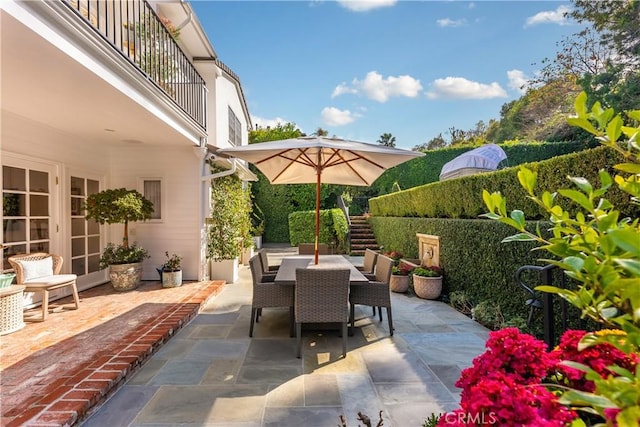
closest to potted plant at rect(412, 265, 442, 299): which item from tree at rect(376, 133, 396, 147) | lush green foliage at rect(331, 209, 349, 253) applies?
lush green foliage at rect(331, 209, 349, 253)

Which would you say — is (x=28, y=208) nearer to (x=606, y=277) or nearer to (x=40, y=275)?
(x=40, y=275)

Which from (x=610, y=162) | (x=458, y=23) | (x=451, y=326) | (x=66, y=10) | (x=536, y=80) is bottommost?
(x=451, y=326)

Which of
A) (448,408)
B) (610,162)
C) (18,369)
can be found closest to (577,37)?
(610,162)

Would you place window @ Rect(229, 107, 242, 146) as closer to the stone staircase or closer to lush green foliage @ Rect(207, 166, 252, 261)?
lush green foliage @ Rect(207, 166, 252, 261)

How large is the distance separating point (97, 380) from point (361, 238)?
34.6 feet

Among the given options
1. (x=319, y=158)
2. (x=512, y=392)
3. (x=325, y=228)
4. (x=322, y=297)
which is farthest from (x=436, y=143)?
(x=512, y=392)

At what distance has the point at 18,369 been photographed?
2.99 m

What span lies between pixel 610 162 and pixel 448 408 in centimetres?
267

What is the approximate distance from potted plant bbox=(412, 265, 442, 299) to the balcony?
17.6 ft

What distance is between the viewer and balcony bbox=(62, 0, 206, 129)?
4.12m

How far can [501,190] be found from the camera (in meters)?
4.67

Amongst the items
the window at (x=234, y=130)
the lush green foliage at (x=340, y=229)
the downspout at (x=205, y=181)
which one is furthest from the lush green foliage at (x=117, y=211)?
the lush green foliage at (x=340, y=229)

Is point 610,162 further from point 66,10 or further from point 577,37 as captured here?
point 577,37

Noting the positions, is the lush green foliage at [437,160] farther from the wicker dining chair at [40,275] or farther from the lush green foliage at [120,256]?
the wicker dining chair at [40,275]
